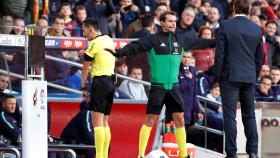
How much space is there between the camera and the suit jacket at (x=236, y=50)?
15061 millimetres

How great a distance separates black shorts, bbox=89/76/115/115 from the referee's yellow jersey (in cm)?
9

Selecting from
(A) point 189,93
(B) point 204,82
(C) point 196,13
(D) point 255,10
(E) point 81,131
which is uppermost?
(D) point 255,10

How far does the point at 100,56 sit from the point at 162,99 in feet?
3.52

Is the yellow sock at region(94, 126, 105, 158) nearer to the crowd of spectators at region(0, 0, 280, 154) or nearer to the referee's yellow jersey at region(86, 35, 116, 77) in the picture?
the referee's yellow jersey at region(86, 35, 116, 77)

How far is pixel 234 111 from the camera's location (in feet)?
49.7

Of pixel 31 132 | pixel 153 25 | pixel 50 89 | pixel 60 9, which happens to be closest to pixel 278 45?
pixel 153 25

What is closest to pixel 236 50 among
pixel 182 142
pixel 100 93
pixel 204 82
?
pixel 182 142

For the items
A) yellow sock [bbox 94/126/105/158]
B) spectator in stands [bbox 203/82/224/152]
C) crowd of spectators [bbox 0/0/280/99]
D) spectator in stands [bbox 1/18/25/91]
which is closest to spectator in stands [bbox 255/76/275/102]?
crowd of spectators [bbox 0/0/280/99]

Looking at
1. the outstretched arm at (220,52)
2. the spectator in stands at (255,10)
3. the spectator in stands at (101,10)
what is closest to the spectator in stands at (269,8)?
the spectator in stands at (255,10)

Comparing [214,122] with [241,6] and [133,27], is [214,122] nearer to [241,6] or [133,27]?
[133,27]

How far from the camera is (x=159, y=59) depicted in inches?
631

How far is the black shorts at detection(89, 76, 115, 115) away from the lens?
1591cm

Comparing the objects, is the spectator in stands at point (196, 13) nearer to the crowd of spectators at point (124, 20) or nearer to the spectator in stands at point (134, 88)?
the crowd of spectators at point (124, 20)

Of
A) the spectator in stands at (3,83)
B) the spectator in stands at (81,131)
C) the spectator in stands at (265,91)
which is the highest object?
the spectator in stands at (3,83)
